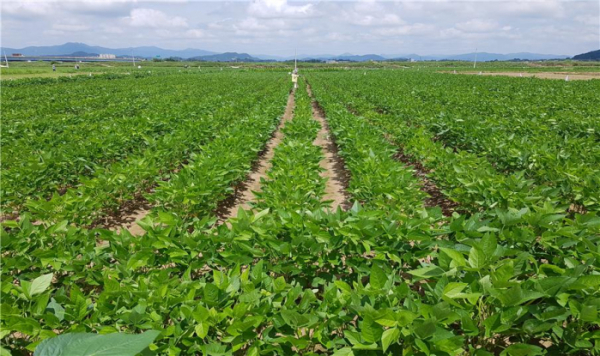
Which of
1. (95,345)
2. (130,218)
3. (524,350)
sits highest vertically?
(95,345)

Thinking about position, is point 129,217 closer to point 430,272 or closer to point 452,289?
point 430,272

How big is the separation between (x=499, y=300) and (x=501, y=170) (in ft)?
19.9

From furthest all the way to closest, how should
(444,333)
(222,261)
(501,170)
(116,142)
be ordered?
(116,142) → (501,170) → (222,261) → (444,333)

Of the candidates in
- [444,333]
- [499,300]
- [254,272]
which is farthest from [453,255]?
[254,272]

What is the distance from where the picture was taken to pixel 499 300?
2.02 m

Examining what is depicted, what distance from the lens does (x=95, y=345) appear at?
649mm

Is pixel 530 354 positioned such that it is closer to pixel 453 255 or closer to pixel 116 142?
pixel 453 255

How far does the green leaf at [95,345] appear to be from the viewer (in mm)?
633

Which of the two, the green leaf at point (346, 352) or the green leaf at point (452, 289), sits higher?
the green leaf at point (452, 289)

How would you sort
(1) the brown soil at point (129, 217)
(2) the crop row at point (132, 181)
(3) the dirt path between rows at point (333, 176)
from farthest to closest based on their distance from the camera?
(3) the dirt path between rows at point (333, 176)
(1) the brown soil at point (129, 217)
(2) the crop row at point (132, 181)

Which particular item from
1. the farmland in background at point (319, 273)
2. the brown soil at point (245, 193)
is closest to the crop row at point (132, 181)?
the farmland in background at point (319, 273)

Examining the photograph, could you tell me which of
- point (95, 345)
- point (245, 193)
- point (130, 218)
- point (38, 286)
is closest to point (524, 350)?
point (95, 345)

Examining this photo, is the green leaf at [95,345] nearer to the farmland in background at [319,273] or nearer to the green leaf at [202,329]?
the farmland in background at [319,273]

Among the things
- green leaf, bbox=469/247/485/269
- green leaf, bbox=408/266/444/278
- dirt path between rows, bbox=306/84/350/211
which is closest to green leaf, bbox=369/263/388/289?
green leaf, bbox=408/266/444/278
